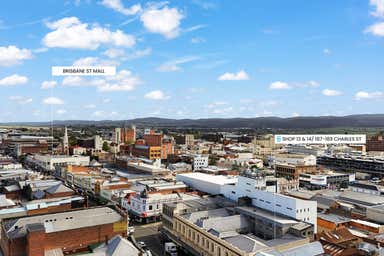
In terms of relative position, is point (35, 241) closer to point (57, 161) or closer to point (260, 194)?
point (260, 194)

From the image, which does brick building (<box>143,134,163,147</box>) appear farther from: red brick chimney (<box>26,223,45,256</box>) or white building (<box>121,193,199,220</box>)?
red brick chimney (<box>26,223,45,256</box>)

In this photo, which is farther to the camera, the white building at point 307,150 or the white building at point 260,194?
the white building at point 307,150

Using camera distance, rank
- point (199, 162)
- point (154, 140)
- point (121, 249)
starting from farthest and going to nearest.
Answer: point (154, 140) → point (199, 162) → point (121, 249)

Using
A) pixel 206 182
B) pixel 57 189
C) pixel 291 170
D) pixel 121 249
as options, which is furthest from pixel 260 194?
pixel 291 170

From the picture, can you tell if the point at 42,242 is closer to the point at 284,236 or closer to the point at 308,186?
the point at 284,236

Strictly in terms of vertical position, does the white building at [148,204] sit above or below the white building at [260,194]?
below

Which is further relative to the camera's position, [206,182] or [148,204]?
[206,182]

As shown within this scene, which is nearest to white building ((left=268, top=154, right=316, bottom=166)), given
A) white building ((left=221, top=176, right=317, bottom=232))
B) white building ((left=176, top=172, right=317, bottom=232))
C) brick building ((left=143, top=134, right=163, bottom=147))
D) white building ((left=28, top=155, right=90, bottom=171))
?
white building ((left=176, top=172, right=317, bottom=232))

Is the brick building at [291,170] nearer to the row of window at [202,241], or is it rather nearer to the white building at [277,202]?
the white building at [277,202]

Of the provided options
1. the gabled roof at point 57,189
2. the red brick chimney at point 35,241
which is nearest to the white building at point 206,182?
the gabled roof at point 57,189
